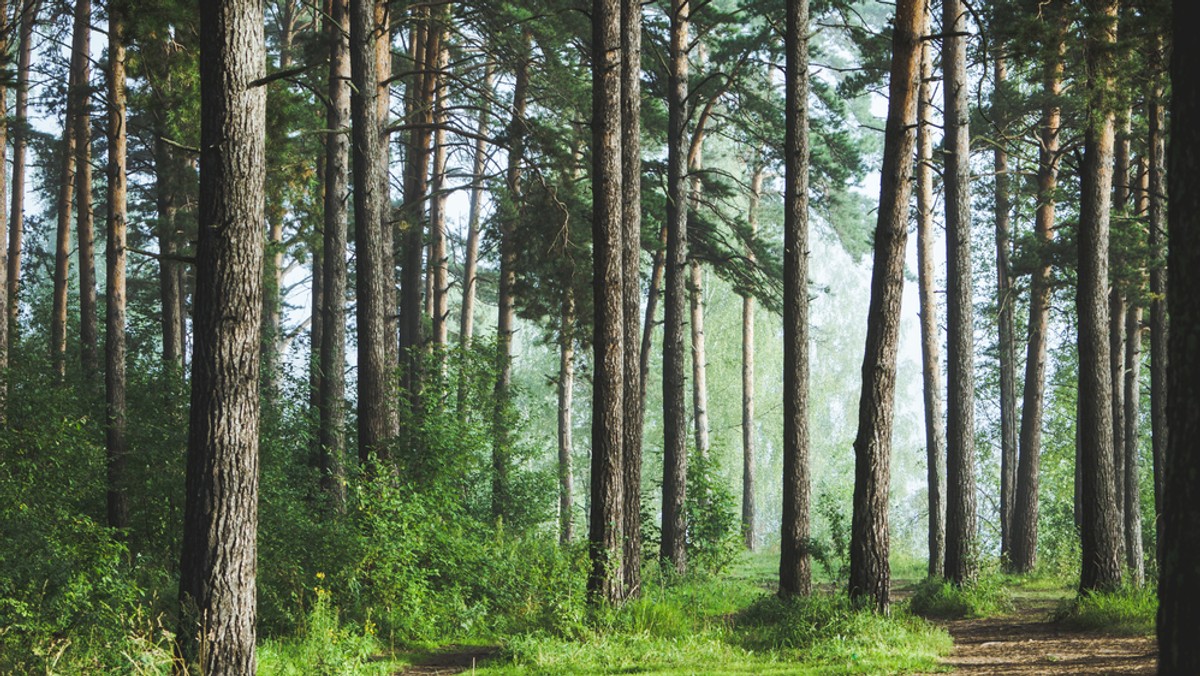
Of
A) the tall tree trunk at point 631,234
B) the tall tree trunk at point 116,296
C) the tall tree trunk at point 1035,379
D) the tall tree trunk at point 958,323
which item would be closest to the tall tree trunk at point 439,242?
the tall tree trunk at point 116,296

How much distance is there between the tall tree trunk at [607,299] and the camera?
10688 mm

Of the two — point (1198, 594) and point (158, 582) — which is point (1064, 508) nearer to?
point (158, 582)

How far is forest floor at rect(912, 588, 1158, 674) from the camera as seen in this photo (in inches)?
332

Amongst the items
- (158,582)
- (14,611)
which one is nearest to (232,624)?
(14,611)

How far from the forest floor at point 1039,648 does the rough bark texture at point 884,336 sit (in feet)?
3.94

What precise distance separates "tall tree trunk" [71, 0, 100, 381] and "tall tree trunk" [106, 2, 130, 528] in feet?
7.40

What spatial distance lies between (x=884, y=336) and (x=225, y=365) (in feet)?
21.7

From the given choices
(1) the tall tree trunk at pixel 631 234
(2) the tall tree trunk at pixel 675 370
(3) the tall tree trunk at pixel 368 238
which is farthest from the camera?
(2) the tall tree trunk at pixel 675 370

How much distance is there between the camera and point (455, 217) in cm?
3497

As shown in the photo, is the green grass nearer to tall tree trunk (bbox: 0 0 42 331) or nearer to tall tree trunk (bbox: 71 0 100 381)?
tall tree trunk (bbox: 71 0 100 381)

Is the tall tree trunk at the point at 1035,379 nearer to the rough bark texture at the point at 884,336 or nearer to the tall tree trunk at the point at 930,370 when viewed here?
the tall tree trunk at the point at 930,370

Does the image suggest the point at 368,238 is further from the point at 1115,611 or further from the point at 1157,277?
the point at 1157,277

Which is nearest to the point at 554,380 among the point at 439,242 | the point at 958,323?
the point at 439,242

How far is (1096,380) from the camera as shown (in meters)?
11.9
